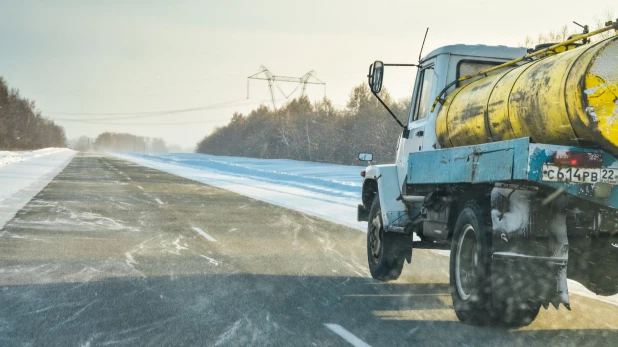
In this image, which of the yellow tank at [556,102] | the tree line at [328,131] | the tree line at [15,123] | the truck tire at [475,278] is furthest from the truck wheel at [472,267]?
the tree line at [15,123]

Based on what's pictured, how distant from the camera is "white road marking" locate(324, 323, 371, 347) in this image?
552 centimetres

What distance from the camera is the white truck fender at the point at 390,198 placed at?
8.20 metres

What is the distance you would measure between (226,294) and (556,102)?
154 inches

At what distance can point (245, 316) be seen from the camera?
6371mm

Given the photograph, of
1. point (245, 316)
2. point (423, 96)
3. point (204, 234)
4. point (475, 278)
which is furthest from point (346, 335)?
point (204, 234)

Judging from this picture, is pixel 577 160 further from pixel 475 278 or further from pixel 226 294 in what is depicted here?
pixel 226 294

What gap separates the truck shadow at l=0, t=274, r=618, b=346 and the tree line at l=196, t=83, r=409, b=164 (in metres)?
39.4

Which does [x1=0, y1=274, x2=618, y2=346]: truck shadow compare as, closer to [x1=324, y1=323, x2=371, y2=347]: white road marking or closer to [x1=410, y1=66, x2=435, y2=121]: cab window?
[x1=324, y1=323, x2=371, y2=347]: white road marking

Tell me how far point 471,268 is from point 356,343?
1.41 m

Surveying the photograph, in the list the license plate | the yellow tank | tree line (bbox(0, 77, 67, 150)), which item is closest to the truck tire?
the yellow tank

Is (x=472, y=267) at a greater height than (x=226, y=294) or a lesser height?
greater

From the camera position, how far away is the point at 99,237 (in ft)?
38.7

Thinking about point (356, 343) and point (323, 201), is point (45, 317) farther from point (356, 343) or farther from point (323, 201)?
point (323, 201)

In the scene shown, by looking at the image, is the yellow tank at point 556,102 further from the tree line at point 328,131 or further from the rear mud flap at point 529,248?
the tree line at point 328,131
